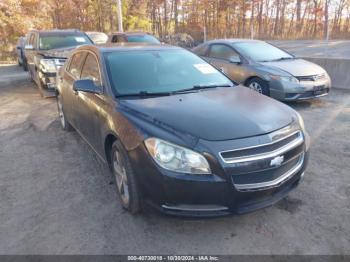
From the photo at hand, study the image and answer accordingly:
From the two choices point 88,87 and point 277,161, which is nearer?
point 277,161

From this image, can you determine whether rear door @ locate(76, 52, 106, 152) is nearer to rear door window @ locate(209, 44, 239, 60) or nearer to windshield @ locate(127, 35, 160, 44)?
rear door window @ locate(209, 44, 239, 60)

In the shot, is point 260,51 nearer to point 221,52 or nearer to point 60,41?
point 221,52

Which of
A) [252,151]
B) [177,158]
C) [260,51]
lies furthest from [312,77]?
[177,158]

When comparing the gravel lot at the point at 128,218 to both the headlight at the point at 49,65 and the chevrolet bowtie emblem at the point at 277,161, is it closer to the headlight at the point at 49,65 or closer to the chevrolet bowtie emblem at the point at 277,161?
the chevrolet bowtie emblem at the point at 277,161

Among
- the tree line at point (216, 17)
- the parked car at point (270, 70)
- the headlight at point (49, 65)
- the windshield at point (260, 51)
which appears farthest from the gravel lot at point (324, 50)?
the headlight at point (49, 65)

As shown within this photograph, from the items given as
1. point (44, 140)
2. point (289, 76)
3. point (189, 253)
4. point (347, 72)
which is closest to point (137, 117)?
point (189, 253)

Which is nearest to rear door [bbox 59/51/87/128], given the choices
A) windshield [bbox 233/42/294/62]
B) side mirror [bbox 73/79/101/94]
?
side mirror [bbox 73/79/101/94]

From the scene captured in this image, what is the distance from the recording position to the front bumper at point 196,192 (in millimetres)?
2439

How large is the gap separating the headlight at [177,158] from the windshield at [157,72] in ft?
3.36

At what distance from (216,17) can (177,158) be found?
114 feet

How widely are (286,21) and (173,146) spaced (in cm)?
3551

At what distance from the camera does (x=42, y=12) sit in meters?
22.4

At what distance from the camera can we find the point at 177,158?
2484 mm

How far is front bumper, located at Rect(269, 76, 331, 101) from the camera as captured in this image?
6.58m
